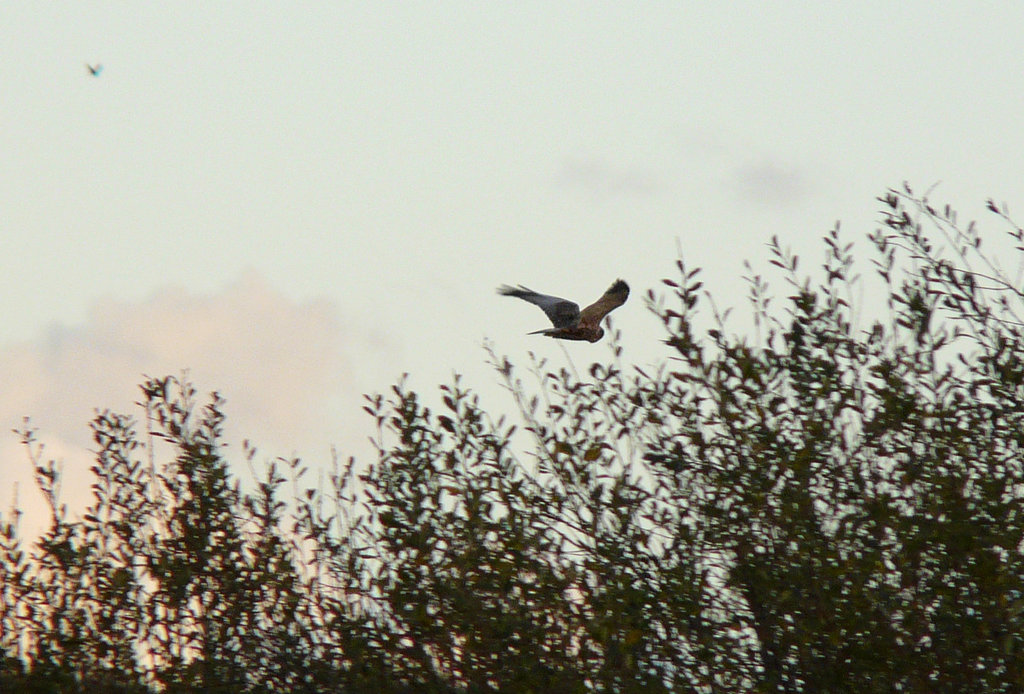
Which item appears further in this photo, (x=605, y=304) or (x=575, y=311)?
(x=605, y=304)

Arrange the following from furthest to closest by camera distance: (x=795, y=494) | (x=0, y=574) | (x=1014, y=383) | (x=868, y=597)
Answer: (x=0, y=574) < (x=1014, y=383) < (x=795, y=494) < (x=868, y=597)

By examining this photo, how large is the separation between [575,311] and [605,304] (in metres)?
0.83

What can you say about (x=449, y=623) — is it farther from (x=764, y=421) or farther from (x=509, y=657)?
(x=764, y=421)

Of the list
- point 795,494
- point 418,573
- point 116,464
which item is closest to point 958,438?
point 795,494

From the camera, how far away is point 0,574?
39.4 ft

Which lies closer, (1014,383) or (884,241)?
(1014,383)

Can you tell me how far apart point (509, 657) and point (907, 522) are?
9.24ft

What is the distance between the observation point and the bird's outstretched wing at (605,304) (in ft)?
49.1

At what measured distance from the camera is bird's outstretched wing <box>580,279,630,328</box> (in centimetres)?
1495

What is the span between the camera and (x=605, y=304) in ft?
50.4

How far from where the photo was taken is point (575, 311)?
14.6m

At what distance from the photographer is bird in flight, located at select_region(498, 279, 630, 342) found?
14578 mm

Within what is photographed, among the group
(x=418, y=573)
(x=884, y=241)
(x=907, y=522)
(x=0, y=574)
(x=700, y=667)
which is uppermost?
(x=884, y=241)

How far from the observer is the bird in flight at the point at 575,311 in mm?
14578
